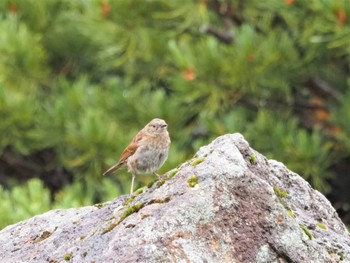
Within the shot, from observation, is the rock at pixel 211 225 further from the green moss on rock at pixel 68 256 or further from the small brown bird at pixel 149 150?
the small brown bird at pixel 149 150

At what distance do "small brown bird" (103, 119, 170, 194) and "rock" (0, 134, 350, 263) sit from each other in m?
0.99

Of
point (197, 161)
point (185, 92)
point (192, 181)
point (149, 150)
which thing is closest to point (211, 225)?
point (192, 181)

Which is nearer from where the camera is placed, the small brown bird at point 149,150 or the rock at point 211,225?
the rock at point 211,225

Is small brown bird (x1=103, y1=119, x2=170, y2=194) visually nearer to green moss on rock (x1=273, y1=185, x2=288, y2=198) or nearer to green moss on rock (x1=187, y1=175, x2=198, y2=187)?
green moss on rock (x1=273, y1=185, x2=288, y2=198)

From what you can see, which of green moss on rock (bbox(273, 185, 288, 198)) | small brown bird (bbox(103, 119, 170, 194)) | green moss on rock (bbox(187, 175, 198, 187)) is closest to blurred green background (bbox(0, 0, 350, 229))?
small brown bird (bbox(103, 119, 170, 194))

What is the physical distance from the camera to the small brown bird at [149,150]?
3986 mm

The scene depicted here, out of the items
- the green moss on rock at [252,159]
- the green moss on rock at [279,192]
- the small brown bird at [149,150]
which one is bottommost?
the small brown bird at [149,150]

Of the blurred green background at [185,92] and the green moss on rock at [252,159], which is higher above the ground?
the green moss on rock at [252,159]

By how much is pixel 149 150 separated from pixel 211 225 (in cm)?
137

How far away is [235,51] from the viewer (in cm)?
666

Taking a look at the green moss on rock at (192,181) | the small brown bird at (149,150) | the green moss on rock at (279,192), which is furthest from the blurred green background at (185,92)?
the green moss on rock at (192,181)

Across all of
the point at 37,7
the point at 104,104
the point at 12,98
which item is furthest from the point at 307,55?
the point at 37,7

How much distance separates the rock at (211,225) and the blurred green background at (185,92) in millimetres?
2819

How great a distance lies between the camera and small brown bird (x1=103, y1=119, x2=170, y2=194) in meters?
3.99
